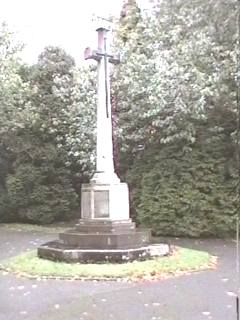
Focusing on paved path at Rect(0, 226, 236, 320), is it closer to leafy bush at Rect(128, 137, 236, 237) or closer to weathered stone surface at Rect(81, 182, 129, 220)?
weathered stone surface at Rect(81, 182, 129, 220)

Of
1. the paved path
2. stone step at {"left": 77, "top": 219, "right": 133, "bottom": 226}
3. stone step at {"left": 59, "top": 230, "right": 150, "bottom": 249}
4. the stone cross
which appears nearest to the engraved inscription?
stone step at {"left": 77, "top": 219, "right": 133, "bottom": 226}

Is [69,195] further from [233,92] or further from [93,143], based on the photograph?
[233,92]

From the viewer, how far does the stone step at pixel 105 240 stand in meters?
10.5

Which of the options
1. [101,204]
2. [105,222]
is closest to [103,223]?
[105,222]

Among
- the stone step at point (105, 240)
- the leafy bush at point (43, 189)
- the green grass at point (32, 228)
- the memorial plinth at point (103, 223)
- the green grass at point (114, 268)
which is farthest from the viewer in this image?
the leafy bush at point (43, 189)

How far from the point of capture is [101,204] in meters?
11.1

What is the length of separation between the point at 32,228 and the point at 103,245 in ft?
28.3

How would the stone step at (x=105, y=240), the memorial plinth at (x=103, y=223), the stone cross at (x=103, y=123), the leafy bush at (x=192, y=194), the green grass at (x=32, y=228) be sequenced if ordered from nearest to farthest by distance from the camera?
the memorial plinth at (x=103, y=223), the stone step at (x=105, y=240), the stone cross at (x=103, y=123), the leafy bush at (x=192, y=194), the green grass at (x=32, y=228)

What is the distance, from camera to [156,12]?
621 inches

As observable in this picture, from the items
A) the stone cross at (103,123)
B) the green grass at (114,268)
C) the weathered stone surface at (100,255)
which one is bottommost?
the green grass at (114,268)

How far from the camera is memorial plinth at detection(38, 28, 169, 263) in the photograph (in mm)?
10344

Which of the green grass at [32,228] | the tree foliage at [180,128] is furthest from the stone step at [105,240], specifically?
the green grass at [32,228]

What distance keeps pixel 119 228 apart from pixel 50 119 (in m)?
9.72

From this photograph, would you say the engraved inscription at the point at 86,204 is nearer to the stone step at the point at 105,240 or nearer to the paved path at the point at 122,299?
the stone step at the point at 105,240
